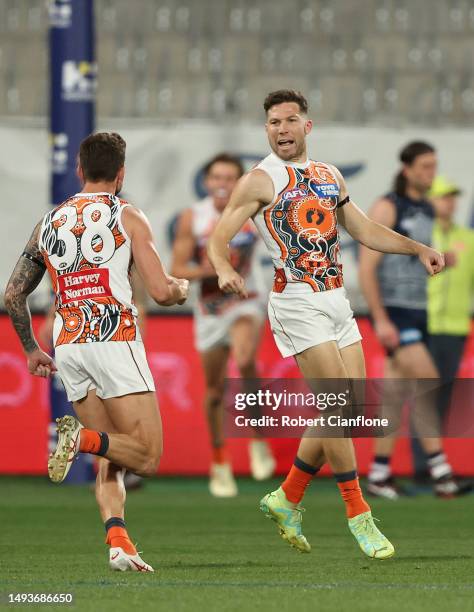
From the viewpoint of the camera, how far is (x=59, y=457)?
6547mm

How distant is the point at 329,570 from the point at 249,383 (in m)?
4.61

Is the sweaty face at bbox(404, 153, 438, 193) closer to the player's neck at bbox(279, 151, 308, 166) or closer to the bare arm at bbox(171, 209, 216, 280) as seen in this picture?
the bare arm at bbox(171, 209, 216, 280)

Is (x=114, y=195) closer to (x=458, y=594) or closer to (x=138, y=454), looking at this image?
(x=138, y=454)

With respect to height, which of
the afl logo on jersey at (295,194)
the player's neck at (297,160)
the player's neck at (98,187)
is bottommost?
the afl logo on jersey at (295,194)

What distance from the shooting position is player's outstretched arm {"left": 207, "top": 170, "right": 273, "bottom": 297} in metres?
7.46

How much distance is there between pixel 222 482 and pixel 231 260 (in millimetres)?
1557

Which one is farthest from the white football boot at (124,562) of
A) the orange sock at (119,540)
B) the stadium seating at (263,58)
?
the stadium seating at (263,58)

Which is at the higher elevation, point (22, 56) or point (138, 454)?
point (22, 56)

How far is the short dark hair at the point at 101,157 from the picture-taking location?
692 centimetres

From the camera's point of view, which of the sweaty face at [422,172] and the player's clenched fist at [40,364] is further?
the sweaty face at [422,172]

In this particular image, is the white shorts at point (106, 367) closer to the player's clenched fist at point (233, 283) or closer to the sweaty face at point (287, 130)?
the player's clenched fist at point (233, 283)

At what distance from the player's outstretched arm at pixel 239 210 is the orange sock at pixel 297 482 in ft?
3.59

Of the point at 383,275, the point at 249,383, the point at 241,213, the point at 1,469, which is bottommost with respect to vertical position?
the point at 1,469

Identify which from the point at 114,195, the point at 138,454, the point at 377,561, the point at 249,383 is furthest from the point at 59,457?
the point at 249,383
